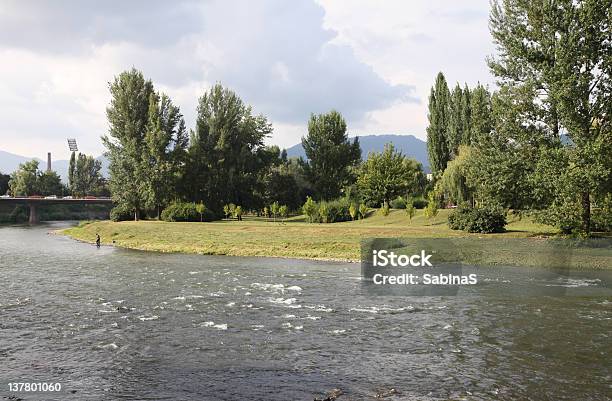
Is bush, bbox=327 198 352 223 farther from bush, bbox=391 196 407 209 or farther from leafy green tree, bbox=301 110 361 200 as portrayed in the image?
leafy green tree, bbox=301 110 361 200

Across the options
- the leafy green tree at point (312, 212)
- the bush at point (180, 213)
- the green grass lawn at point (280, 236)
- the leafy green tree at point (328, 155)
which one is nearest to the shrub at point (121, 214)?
the bush at point (180, 213)

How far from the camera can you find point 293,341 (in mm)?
17281

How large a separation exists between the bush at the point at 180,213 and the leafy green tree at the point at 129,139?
14.7ft

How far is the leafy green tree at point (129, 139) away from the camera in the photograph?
73938 mm

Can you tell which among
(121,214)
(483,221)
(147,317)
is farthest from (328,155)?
(147,317)

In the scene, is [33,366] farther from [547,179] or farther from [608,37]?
[608,37]

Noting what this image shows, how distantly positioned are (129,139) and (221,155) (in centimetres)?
1467

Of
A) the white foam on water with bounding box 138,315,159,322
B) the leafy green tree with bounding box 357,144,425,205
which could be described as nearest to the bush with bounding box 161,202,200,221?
the leafy green tree with bounding box 357,144,425,205

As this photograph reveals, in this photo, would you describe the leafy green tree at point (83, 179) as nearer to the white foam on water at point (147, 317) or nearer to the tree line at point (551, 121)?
the tree line at point (551, 121)

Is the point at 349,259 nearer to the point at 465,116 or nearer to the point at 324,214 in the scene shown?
the point at 324,214

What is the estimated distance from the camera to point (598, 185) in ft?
118

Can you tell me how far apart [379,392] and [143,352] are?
25.9 feet

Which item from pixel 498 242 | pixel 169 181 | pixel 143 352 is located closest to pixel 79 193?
pixel 169 181

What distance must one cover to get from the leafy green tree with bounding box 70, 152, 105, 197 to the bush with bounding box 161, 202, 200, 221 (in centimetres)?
10523
